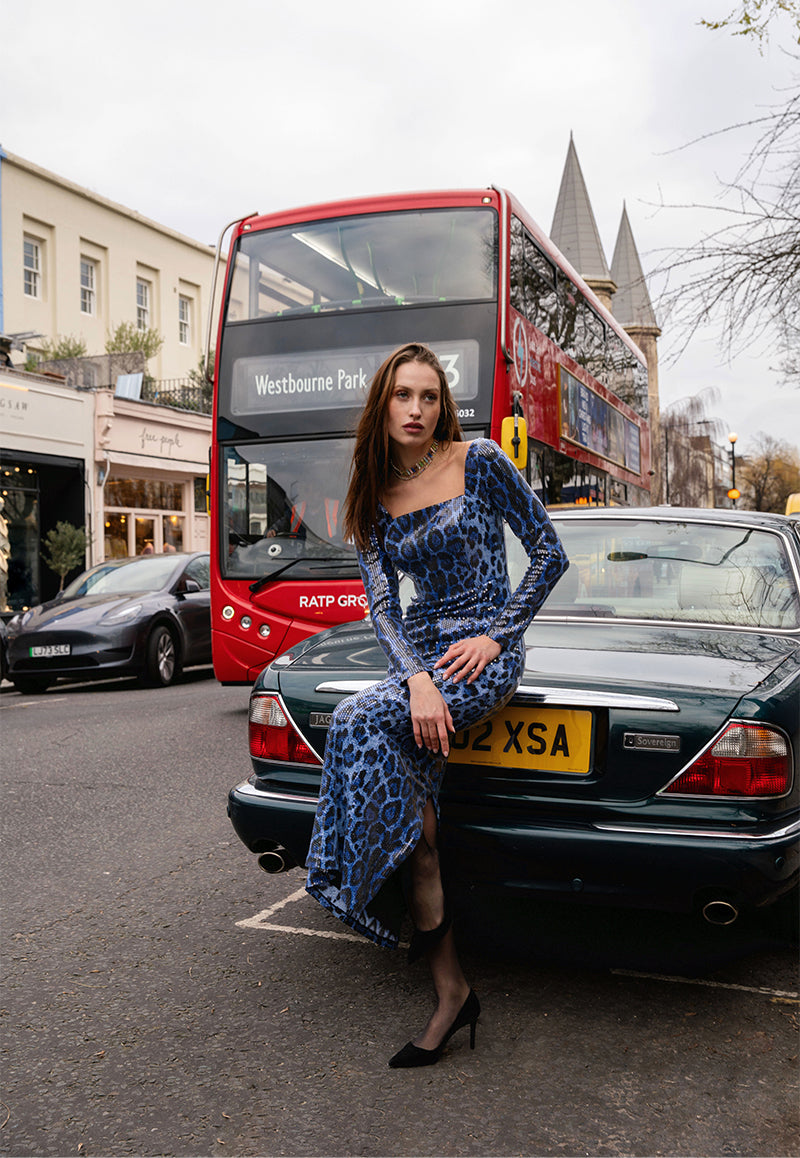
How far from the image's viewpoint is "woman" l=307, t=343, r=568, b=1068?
2770 mm

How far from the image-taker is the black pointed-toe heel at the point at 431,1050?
2736 mm

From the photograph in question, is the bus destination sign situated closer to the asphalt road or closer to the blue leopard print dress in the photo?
the asphalt road

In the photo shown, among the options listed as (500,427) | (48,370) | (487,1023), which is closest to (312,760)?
(487,1023)

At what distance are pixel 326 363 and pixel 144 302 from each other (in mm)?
26894

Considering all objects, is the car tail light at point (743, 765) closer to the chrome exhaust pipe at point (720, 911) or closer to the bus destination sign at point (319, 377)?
the chrome exhaust pipe at point (720, 911)

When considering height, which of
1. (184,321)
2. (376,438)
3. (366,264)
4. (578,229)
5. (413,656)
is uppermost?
(578,229)

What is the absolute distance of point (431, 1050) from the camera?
275 cm

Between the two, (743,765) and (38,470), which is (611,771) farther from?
(38,470)

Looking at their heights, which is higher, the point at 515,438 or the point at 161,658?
the point at 515,438

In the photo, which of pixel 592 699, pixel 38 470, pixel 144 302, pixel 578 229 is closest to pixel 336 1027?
pixel 592 699

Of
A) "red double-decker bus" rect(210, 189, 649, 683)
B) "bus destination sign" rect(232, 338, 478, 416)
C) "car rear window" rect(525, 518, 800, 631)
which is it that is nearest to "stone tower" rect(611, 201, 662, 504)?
"red double-decker bus" rect(210, 189, 649, 683)

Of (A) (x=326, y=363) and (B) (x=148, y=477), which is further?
(B) (x=148, y=477)

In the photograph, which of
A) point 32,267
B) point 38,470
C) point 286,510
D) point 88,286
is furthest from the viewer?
point 88,286

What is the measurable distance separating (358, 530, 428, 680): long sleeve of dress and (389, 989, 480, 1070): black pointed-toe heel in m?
0.91
